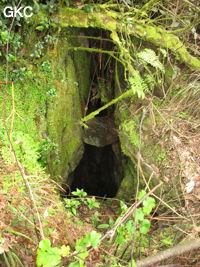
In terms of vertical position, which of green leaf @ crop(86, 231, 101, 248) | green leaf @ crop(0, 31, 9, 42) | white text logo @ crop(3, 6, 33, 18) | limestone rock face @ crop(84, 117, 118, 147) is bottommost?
green leaf @ crop(86, 231, 101, 248)

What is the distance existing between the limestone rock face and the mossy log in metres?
2.16

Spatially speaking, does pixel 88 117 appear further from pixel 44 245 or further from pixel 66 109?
pixel 44 245

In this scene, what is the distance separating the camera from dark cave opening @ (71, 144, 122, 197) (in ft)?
20.1

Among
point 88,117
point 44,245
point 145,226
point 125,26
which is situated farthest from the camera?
point 88,117

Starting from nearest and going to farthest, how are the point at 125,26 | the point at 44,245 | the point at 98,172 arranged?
the point at 44,245, the point at 125,26, the point at 98,172

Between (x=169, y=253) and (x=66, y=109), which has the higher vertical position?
(x=66, y=109)

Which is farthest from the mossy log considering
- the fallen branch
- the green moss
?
the fallen branch

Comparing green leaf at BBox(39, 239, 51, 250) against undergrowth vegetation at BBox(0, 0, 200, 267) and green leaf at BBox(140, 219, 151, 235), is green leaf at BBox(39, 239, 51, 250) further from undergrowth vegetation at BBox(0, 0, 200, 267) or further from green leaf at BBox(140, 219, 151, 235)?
green leaf at BBox(140, 219, 151, 235)

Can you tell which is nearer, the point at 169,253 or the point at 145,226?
the point at 169,253

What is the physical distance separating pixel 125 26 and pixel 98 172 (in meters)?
4.11

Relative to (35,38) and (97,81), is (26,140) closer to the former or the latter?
(35,38)

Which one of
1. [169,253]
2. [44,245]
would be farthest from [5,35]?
[169,253]

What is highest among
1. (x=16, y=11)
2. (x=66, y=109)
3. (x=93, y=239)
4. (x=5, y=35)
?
(x=16, y=11)

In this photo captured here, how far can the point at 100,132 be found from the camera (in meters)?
5.59
